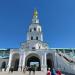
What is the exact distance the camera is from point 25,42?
166ft

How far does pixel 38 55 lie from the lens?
4088 centimetres

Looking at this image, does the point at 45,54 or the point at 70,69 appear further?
the point at 45,54

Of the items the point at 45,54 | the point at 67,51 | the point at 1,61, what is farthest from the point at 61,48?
the point at 1,61

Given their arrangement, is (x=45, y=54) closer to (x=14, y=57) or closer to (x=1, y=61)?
(x=14, y=57)

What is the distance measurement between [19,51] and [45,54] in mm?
7870

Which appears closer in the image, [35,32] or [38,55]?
[38,55]

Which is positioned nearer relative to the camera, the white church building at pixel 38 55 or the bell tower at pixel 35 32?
the white church building at pixel 38 55

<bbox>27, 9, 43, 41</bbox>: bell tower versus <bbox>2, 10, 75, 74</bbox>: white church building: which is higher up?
<bbox>27, 9, 43, 41</bbox>: bell tower

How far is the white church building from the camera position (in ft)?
123

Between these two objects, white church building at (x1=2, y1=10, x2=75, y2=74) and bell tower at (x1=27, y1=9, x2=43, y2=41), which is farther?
bell tower at (x1=27, y1=9, x2=43, y2=41)

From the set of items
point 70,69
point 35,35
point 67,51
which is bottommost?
point 70,69

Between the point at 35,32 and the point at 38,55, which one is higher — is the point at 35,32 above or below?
above

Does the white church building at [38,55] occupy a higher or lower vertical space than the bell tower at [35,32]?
lower

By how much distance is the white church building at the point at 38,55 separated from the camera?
37594mm
